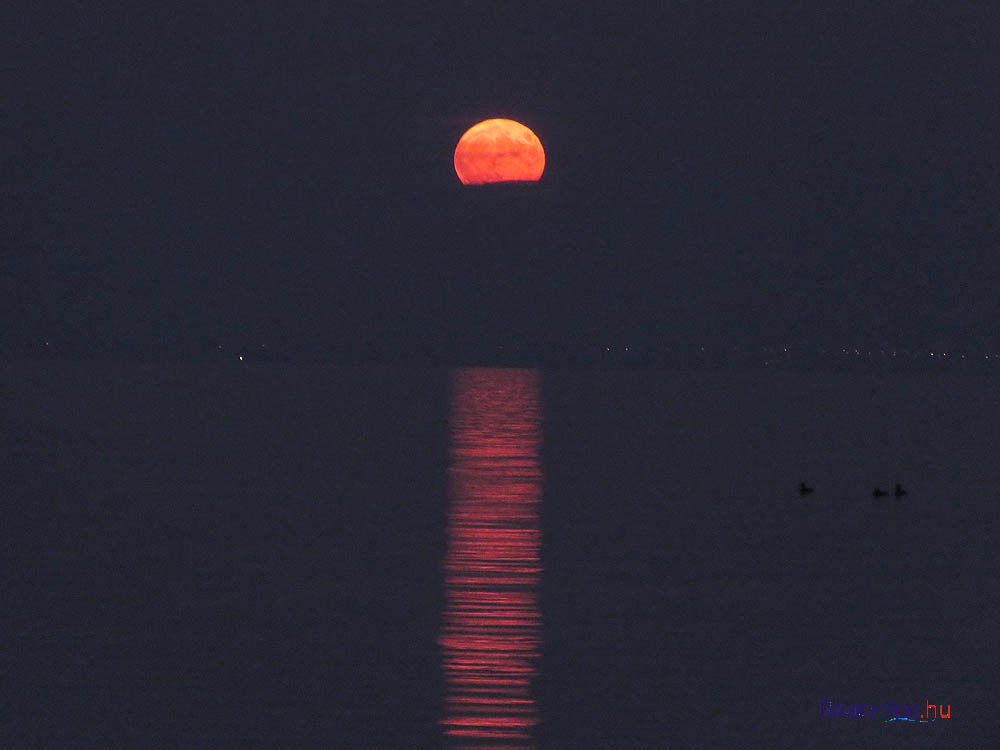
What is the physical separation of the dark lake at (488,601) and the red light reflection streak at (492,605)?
6 cm

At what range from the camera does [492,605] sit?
60.0 feet

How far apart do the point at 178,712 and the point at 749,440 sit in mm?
44102

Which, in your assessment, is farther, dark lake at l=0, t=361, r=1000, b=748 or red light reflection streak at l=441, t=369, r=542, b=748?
dark lake at l=0, t=361, r=1000, b=748

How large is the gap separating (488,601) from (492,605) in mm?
287

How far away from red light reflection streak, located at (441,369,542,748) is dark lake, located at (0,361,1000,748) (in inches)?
2.5

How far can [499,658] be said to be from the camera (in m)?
15.2

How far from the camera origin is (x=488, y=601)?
1858cm

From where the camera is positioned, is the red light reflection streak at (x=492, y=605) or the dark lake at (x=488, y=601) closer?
the red light reflection streak at (x=492, y=605)

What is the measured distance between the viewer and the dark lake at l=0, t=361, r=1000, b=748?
43.4 ft

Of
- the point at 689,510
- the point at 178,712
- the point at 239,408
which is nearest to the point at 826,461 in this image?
the point at 689,510

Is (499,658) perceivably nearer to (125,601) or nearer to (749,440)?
(125,601)

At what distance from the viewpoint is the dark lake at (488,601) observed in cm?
1323

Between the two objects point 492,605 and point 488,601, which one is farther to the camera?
point 488,601

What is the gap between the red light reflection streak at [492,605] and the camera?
13008 millimetres
